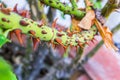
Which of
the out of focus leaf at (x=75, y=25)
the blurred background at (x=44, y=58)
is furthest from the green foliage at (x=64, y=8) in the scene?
the blurred background at (x=44, y=58)

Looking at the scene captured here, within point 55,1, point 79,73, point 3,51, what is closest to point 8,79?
point 55,1

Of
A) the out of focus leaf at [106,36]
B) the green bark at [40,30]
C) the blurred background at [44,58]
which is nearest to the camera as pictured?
the green bark at [40,30]

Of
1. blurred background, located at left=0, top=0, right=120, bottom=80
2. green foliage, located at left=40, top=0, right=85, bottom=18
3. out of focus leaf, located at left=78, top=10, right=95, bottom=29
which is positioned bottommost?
blurred background, located at left=0, top=0, right=120, bottom=80

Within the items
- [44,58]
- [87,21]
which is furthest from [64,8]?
[44,58]

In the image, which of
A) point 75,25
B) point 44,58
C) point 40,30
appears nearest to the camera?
point 40,30

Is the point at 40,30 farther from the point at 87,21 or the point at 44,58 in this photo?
the point at 44,58

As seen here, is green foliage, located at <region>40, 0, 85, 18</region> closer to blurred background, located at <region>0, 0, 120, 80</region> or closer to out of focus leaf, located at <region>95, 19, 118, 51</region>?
out of focus leaf, located at <region>95, 19, 118, 51</region>

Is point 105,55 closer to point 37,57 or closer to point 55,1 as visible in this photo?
point 37,57

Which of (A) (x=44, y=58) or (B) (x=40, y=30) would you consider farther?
(A) (x=44, y=58)

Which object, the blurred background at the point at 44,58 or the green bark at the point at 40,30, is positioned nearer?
the green bark at the point at 40,30

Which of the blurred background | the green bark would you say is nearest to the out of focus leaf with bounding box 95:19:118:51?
the green bark

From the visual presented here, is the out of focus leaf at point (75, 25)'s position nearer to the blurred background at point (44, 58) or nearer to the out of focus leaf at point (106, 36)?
the out of focus leaf at point (106, 36)
